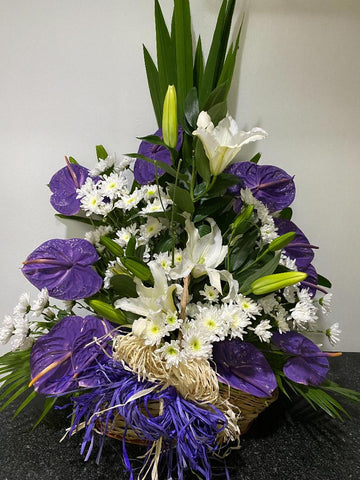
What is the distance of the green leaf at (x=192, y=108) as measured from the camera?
2.60ft

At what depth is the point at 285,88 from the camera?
95cm

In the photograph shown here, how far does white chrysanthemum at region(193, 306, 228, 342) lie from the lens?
0.65m

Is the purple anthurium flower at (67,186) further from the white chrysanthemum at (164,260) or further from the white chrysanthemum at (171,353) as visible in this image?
the white chrysanthemum at (171,353)

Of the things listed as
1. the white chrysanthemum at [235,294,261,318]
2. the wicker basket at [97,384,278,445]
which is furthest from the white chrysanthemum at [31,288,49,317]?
the white chrysanthemum at [235,294,261,318]

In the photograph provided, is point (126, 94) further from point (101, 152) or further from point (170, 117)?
point (170, 117)

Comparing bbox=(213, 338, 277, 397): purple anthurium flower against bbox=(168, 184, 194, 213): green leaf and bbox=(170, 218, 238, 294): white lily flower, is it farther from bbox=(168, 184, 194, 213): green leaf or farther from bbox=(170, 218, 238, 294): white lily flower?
bbox=(168, 184, 194, 213): green leaf

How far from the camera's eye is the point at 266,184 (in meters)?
0.85

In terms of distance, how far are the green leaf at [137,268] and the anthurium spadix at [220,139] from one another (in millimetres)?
216

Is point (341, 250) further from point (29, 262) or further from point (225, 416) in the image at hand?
Result: point (29, 262)

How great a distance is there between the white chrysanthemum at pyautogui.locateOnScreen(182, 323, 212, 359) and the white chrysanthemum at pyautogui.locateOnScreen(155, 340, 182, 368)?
0.01m

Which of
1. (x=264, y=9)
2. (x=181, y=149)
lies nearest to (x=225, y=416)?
(x=181, y=149)

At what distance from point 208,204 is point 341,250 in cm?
46

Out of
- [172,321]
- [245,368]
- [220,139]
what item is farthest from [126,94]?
[245,368]

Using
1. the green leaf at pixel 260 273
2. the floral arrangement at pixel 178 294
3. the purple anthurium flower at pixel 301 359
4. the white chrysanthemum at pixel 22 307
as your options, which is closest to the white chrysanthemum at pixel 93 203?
the floral arrangement at pixel 178 294
